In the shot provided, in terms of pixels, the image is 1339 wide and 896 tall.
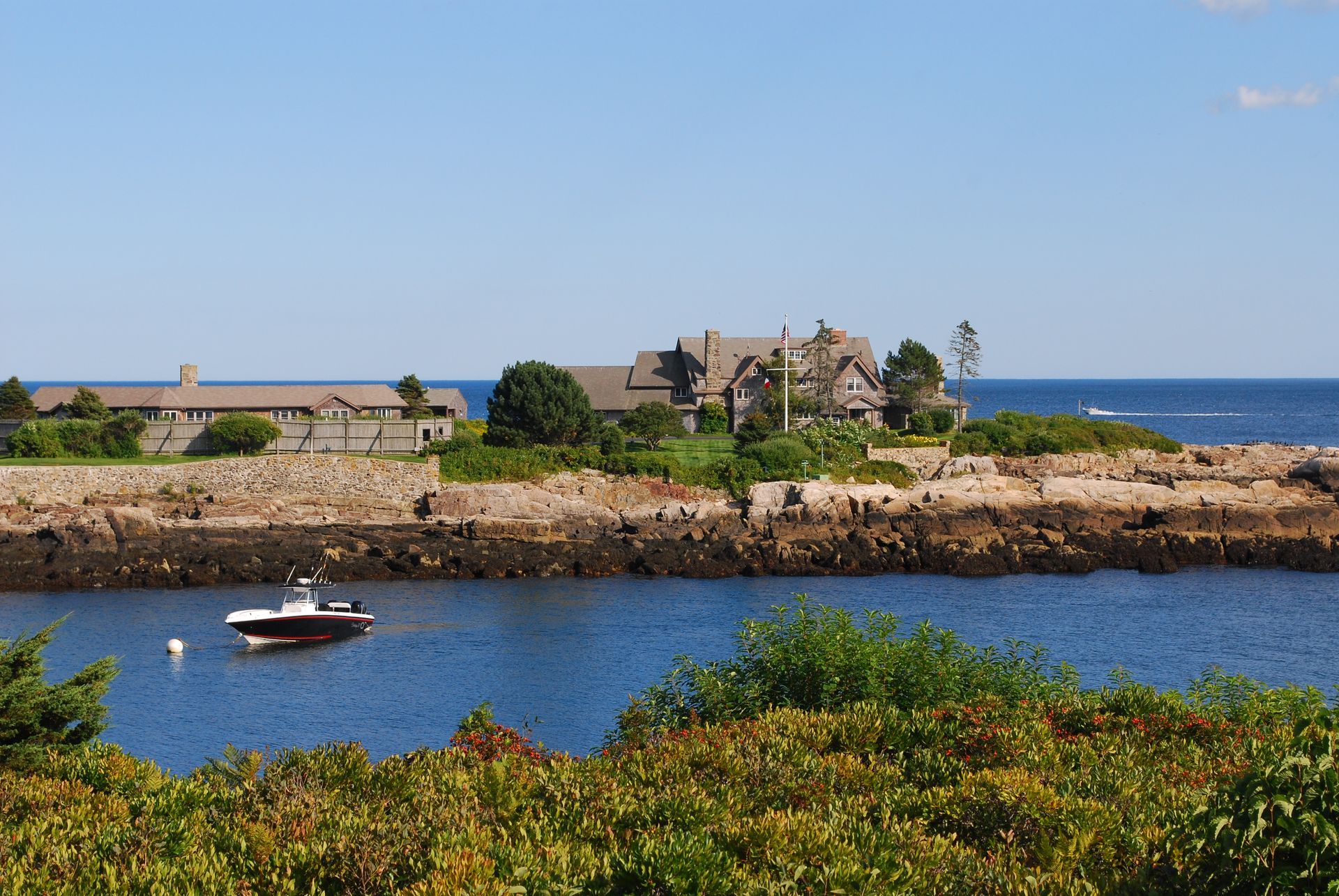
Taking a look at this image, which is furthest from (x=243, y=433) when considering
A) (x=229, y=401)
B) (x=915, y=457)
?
(x=915, y=457)

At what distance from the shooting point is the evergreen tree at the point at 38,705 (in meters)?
14.3

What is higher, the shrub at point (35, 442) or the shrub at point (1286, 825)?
the shrub at point (35, 442)

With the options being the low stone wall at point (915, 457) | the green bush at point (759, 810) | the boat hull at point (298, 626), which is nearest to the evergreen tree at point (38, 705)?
the green bush at point (759, 810)

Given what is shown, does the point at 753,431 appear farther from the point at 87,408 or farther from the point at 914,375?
the point at 87,408

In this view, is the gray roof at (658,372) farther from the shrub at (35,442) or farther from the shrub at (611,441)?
the shrub at (35,442)

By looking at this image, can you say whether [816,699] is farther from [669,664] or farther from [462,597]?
[462,597]

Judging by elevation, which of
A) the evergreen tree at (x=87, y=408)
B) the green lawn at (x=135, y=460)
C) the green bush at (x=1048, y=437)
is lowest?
the green lawn at (x=135, y=460)

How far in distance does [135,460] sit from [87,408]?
7.43 metres

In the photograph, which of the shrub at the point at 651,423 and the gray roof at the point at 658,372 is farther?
the gray roof at the point at 658,372

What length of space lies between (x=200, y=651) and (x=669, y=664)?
1417 cm

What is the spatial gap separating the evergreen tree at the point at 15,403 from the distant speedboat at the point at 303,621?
1349 inches

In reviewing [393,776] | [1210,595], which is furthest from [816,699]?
[1210,595]

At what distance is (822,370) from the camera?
247ft

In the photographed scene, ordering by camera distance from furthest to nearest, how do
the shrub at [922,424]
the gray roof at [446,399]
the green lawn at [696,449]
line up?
the gray roof at [446,399] < the shrub at [922,424] < the green lawn at [696,449]
